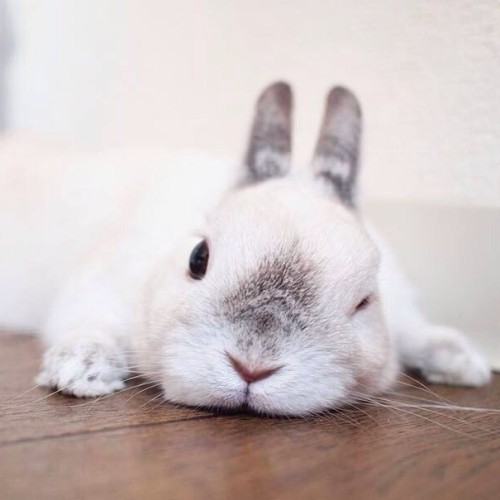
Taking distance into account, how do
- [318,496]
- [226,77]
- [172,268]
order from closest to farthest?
[318,496]
[172,268]
[226,77]

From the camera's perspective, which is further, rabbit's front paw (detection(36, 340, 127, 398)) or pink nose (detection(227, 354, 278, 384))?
rabbit's front paw (detection(36, 340, 127, 398))

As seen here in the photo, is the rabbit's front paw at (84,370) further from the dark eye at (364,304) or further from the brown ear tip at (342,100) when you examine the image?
the brown ear tip at (342,100)

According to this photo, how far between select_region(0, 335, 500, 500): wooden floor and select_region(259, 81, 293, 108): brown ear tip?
805mm

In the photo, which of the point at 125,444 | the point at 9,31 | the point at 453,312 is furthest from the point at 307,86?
the point at 125,444

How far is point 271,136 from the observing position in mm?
1872

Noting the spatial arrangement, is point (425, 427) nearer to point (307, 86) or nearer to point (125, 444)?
point (125, 444)

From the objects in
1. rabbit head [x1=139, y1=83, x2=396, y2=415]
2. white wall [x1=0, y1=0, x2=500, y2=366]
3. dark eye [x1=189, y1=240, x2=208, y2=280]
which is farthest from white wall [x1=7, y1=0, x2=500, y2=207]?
dark eye [x1=189, y1=240, x2=208, y2=280]

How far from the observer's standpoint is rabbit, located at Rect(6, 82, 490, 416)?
53.0 inches

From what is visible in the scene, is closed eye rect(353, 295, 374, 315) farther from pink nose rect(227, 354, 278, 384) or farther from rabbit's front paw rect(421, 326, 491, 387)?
rabbit's front paw rect(421, 326, 491, 387)

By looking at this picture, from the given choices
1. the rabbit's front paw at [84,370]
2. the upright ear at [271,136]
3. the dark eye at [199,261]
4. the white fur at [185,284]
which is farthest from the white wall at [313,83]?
the rabbit's front paw at [84,370]

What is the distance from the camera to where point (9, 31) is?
Answer: 9.64 ft

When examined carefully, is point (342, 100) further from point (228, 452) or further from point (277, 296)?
point (228, 452)

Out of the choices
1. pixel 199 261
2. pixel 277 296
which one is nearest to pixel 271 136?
pixel 199 261

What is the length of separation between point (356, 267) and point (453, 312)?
860 mm
